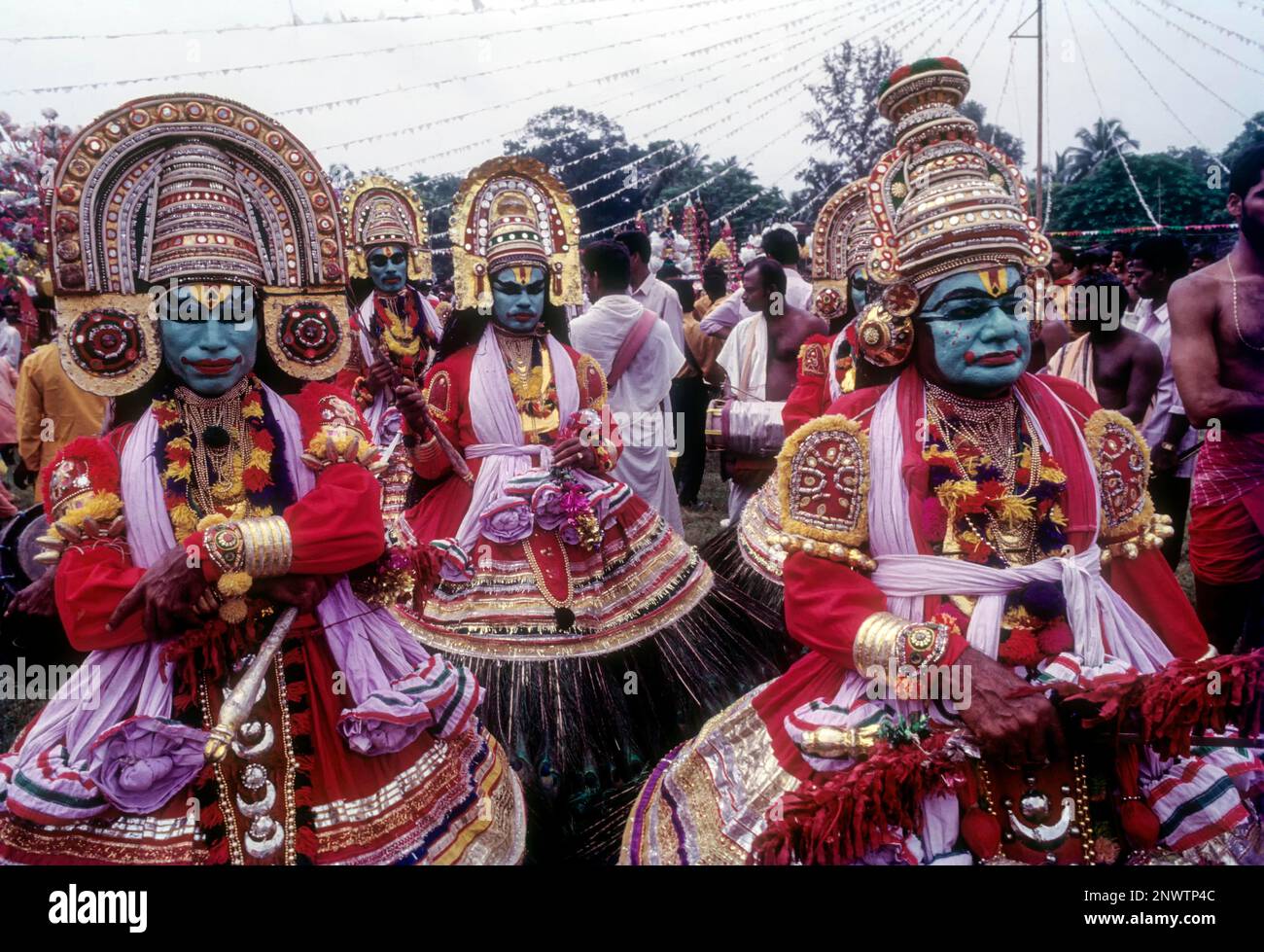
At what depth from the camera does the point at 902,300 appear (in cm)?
257

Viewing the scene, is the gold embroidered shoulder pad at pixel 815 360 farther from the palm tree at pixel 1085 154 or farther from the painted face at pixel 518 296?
the palm tree at pixel 1085 154

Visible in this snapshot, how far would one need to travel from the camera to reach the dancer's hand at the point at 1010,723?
217cm

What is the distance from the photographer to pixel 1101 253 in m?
6.72

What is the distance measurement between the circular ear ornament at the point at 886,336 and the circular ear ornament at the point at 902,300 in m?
0.01

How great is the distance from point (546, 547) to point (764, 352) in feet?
8.71

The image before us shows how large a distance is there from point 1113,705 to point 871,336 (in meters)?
1.04

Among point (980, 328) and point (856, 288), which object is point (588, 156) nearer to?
point (856, 288)

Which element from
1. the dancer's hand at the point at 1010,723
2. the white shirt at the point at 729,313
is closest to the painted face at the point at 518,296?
the dancer's hand at the point at 1010,723

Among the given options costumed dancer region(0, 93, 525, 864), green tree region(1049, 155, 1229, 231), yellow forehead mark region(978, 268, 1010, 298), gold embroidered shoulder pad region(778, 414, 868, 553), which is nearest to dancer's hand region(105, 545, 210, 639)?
costumed dancer region(0, 93, 525, 864)

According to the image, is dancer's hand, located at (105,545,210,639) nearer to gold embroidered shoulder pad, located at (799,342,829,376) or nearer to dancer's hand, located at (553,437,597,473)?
dancer's hand, located at (553,437,597,473)

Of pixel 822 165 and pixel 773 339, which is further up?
pixel 822 165

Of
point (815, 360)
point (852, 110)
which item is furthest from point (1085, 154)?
point (815, 360)

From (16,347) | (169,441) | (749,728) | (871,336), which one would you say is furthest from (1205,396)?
(16,347)

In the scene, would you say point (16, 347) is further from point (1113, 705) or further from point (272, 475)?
point (1113, 705)
